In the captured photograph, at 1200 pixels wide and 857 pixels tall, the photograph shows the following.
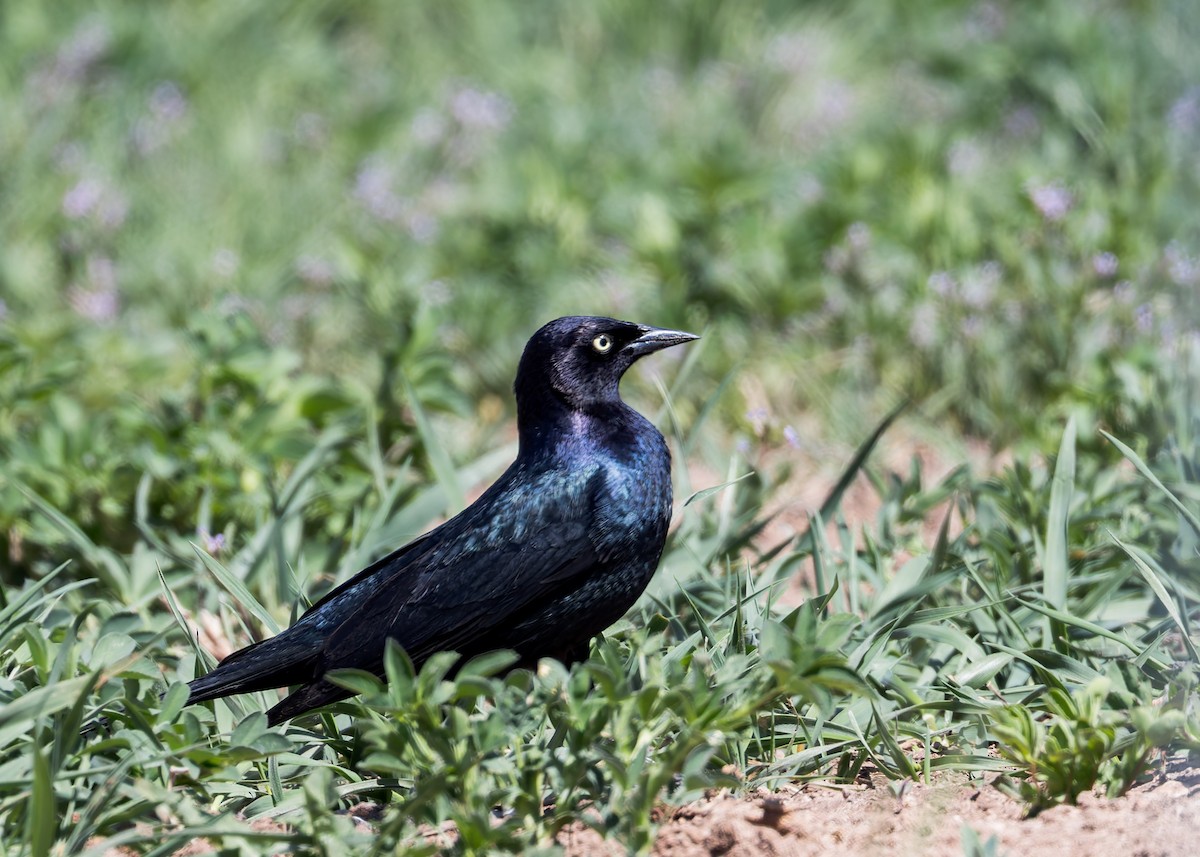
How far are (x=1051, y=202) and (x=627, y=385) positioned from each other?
59.1 inches

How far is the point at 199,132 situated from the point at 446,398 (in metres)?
3.32

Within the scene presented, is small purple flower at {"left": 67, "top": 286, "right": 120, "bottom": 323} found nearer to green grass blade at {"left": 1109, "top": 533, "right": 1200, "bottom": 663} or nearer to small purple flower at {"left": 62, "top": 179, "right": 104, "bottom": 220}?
small purple flower at {"left": 62, "top": 179, "right": 104, "bottom": 220}

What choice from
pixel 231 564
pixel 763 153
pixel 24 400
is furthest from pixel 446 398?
pixel 763 153

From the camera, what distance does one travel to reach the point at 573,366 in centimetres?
311

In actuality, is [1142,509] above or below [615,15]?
below

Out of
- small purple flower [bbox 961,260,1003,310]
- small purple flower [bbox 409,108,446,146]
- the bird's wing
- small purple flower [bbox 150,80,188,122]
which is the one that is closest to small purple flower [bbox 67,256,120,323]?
small purple flower [bbox 150,80,188,122]

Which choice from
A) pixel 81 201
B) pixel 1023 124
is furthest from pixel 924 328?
pixel 81 201

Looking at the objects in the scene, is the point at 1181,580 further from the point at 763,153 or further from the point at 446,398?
the point at 763,153

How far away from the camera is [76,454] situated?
3.88m

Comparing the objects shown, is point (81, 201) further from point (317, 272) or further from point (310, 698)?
point (310, 698)

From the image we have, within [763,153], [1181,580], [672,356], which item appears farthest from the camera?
A: [763,153]

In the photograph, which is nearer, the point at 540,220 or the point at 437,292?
the point at 437,292

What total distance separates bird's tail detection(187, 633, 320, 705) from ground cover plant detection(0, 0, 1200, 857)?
94 millimetres

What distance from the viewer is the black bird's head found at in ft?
10.1
